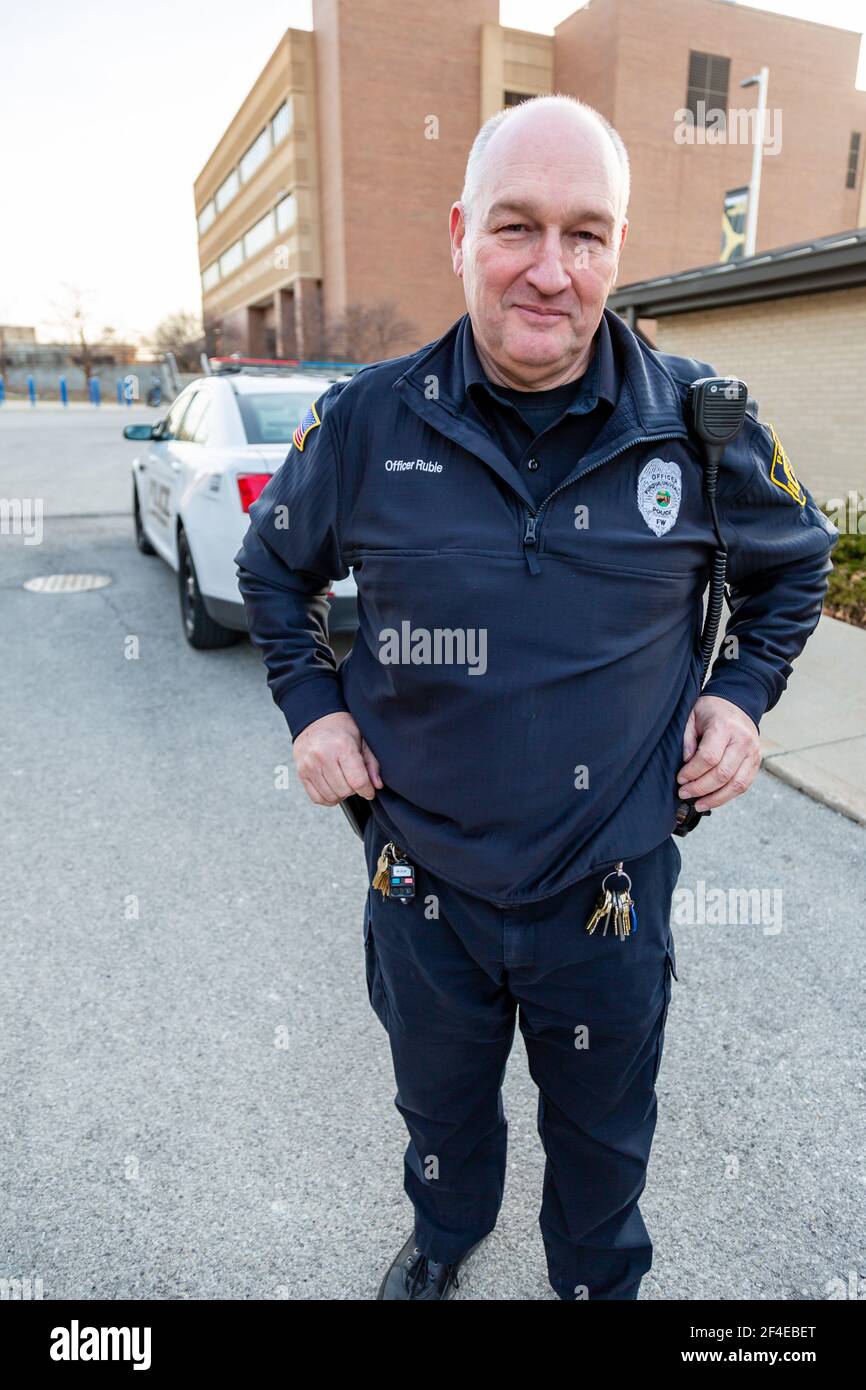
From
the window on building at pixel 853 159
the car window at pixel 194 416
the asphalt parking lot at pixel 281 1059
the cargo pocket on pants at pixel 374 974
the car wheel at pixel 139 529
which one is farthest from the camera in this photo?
the window on building at pixel 853 159

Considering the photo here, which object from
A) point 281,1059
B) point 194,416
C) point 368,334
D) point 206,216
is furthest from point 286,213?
point 281,1059

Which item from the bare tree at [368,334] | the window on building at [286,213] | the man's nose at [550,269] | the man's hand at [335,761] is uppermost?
the window on building at [286,213]

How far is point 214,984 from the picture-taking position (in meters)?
2.88

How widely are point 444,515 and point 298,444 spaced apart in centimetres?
38

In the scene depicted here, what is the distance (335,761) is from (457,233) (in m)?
0.91

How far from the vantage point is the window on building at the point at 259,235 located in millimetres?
45344

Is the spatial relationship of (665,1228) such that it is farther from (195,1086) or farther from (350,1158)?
(195,1086)

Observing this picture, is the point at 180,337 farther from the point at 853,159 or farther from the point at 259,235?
the point at 853,159

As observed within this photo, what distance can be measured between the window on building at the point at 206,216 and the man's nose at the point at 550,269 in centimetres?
6756

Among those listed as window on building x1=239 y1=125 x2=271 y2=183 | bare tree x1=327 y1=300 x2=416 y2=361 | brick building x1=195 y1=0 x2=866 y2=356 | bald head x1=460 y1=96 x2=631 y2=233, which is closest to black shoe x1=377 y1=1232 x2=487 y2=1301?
bald head x1=460 y1=96 x2=631 y2=233

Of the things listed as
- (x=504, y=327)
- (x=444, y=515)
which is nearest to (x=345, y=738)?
(x=444, y=515)

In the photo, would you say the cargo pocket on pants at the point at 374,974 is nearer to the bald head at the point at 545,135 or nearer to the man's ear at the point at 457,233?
the man's ear at the point at 457,233

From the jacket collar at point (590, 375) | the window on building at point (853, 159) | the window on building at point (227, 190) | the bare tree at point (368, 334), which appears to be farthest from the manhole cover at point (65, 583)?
the window on building at point (227, 190)
